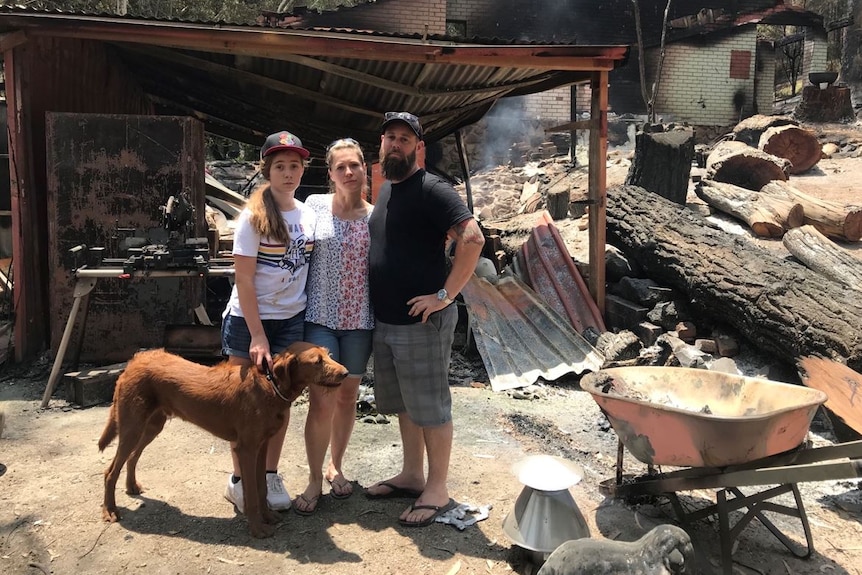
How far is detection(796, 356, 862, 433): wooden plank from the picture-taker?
4230 mm

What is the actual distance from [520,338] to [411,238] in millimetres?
3738

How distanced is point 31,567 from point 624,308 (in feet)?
19.2

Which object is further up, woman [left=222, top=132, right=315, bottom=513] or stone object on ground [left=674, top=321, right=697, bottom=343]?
woman [left=222, top=132, right=315, bottom=513]

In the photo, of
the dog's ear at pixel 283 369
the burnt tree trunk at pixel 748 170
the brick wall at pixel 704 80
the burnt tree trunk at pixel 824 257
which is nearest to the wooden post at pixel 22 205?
the dog's ear at pixel 283 369

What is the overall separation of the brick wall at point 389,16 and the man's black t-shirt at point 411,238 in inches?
645

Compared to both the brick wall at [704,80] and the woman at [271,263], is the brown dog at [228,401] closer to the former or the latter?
the woman at [271,263]

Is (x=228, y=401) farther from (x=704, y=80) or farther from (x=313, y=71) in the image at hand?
(x=704, y=80)

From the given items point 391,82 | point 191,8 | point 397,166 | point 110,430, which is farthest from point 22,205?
point 191,8

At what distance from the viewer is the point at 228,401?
3.24 metres

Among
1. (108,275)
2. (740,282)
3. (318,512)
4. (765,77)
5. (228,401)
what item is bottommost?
(318,512)

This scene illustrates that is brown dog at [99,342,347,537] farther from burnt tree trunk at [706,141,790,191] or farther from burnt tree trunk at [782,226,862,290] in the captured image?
burnt tree trunk at [706,141,790,191]

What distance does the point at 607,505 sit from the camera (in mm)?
3879

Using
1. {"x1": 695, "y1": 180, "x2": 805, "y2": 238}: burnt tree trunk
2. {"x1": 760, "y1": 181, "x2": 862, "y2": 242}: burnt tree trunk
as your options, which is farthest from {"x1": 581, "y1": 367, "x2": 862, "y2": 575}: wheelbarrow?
{"x1": 760, "y1": 181, "x2": 862, "y2": 242}: burnt tree trunk

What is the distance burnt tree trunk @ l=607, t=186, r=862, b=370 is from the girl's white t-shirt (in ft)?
14.0
